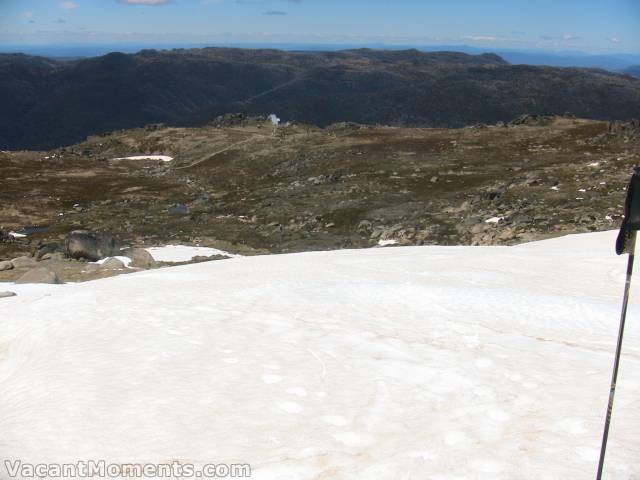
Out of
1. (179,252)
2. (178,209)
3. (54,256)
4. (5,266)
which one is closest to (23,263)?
(5,266)

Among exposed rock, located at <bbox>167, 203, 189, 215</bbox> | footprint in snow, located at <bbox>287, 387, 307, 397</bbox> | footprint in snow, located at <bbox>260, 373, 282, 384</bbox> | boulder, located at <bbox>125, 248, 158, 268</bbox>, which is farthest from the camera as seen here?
exposed rock, located at <bbox>167, 203, 189, 215</bbox>

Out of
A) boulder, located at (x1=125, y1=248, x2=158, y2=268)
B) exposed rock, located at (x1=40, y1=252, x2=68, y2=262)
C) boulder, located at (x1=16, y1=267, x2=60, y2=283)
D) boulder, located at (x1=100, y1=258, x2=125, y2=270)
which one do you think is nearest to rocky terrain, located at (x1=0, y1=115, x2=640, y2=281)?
exposed rock, located at (x1=40, y1=252, x2=68, y2=262)

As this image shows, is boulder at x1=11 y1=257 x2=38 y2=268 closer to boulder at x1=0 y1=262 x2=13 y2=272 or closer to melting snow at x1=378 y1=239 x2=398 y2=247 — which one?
boulder at x1=0 y1=262 x2=13 y2=272

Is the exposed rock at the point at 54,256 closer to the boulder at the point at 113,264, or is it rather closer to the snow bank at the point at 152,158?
the boulder at the point at 113,264

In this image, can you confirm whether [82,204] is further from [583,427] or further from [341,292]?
[583,427]

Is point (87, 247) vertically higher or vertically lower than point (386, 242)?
higher

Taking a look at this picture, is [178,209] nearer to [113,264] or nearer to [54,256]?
[54,256]

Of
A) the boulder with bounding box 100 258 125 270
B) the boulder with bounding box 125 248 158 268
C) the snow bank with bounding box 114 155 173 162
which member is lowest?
the snow bank with bounding box 114 155 173 162
